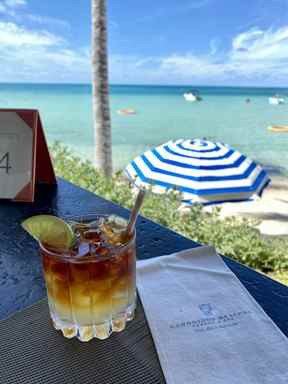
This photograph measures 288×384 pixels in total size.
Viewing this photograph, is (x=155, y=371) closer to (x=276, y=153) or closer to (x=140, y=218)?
(x=140, y=218)

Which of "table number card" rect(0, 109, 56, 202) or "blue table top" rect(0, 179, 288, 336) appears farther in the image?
"table number card" rect(0, 109, 56, 202)

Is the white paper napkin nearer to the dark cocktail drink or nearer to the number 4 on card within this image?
the dark cocktail drink

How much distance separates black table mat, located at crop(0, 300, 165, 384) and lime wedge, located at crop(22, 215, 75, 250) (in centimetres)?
12

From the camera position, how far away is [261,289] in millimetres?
566

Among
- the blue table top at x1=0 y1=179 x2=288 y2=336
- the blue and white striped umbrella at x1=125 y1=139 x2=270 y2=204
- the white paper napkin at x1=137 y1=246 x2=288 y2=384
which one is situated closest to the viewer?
the white paper napkin at x1=137 y1=246 x2=288 y2=384

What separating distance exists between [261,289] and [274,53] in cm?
1871

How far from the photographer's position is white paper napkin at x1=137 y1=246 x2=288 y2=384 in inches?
16.0

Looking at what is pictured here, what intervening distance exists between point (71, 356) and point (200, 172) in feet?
10.5

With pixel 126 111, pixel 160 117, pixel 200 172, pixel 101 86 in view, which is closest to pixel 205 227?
pixel 200 172

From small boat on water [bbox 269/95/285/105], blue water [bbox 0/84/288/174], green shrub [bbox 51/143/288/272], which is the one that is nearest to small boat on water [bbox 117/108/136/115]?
blue water [bbox 0/84/288/174]

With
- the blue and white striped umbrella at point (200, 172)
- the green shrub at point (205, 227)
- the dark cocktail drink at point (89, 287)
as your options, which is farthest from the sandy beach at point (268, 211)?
the dark cocktail drink at point (89, 287)

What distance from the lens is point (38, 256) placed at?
0.67m

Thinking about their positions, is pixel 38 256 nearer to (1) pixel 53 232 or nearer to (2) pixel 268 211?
(1) pixel 53 232

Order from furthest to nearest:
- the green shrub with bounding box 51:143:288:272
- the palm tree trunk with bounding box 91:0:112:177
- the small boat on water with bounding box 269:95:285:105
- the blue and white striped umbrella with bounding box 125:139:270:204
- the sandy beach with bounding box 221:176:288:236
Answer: the small boat on water with bounding box 269:95:285:105 < the sandy beach with bounding box 221:176:288:236 < the blue and white striped umbrella with bounding box 125:139:270:204 < the palm tree trunk with bounding box 91:0:112:177 < the green shrub with bounding box 51:143:288:272
